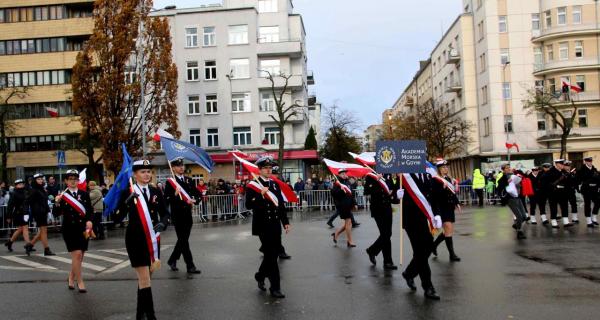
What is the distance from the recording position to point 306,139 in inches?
2226

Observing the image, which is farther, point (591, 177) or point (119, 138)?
point (119, 138)

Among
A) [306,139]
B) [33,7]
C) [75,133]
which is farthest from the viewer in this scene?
[306,139]

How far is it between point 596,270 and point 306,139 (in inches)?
1851

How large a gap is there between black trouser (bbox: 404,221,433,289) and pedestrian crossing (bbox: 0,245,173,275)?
578cm

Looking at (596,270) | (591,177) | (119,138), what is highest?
(119,138)

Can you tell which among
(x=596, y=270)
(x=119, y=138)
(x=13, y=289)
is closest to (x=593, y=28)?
(x=119, y=138)

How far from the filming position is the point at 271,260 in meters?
8.56

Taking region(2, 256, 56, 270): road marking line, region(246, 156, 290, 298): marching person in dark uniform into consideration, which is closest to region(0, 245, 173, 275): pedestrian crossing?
region(2, 256, 56, 270): road marking line

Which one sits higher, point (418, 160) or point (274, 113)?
point (274, 113)

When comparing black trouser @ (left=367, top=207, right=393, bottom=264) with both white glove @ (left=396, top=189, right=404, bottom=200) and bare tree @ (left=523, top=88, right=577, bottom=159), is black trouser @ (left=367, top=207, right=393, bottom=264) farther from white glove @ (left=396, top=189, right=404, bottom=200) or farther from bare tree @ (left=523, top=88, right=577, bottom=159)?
bare tree @ (left=523, top=88, right=577, bottom=159)

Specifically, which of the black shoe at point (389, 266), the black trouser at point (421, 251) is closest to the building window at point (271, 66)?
the black shoe at point (389, 266)

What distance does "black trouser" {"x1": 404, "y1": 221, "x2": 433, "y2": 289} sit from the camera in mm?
8125

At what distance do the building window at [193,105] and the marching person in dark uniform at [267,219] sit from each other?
141ft

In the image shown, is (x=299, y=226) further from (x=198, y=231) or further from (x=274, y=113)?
(x=274, y=113)
